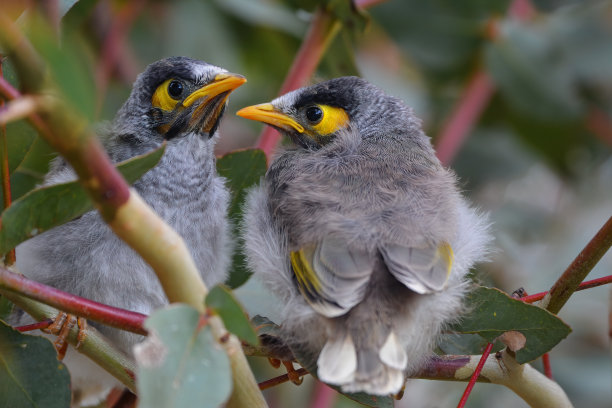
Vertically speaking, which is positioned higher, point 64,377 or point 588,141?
point 588,141

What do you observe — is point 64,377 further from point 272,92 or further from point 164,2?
point 164,2

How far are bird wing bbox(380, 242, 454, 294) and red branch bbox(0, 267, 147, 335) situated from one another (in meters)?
0.67

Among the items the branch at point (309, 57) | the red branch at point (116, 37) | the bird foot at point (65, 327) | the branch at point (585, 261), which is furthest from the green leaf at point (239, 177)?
the red branch at point (116, 37)

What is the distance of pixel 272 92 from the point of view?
162 inches

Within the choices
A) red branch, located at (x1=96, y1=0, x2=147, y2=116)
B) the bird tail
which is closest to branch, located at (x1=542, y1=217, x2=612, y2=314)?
the bird tail

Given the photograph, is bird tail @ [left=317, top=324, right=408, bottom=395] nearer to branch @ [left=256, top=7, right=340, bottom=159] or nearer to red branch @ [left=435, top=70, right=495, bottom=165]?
branch @ [left=256, top=7, right=340, bottom=159]

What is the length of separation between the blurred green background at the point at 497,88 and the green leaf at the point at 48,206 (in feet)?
5.62

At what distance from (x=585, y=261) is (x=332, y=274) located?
598 millimetres

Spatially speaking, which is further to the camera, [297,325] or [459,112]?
[459,112]

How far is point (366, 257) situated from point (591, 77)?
8.02 ft

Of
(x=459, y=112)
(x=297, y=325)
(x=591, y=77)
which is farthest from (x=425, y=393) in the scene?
(x=297, y=325)

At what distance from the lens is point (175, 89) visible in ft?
9.81

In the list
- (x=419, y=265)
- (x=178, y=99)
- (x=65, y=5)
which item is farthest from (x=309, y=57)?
(x=419, y=265)

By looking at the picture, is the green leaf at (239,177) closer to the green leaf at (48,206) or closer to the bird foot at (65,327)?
the bird foot at (65,327)
